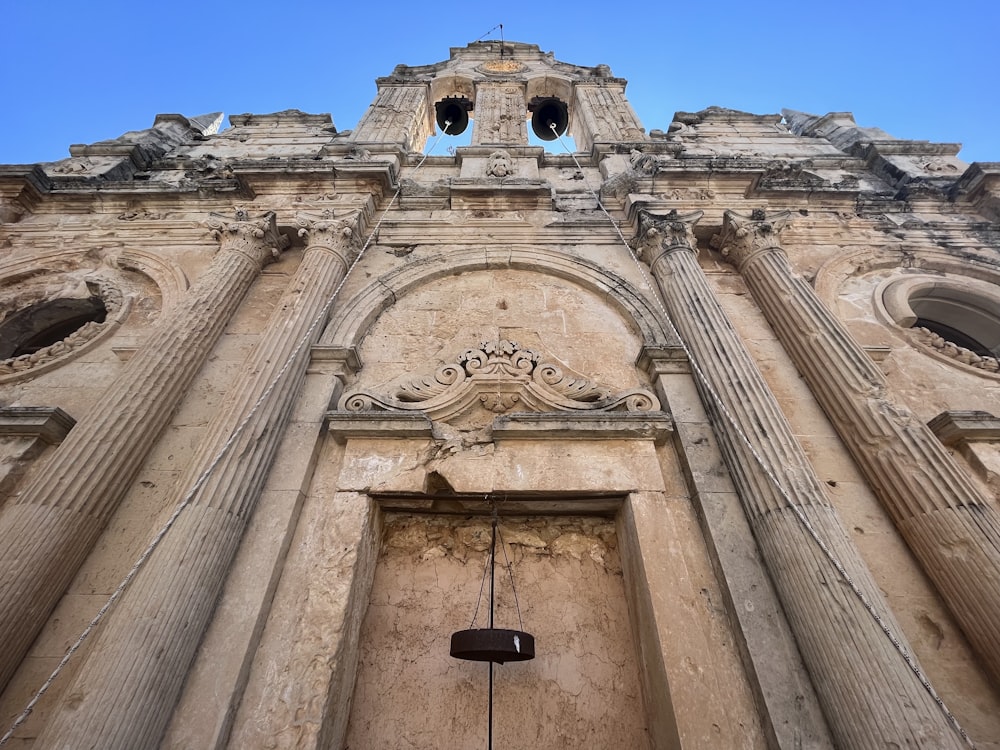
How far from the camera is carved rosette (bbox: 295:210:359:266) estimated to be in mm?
6320

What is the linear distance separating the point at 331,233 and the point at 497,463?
13.9 feet

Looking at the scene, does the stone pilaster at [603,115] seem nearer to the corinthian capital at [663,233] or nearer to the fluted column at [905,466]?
the corinthian capital at [663,233]

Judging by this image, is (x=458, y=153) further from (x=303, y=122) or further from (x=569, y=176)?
(x=303, y=122)

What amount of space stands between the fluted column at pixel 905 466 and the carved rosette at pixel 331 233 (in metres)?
5.67

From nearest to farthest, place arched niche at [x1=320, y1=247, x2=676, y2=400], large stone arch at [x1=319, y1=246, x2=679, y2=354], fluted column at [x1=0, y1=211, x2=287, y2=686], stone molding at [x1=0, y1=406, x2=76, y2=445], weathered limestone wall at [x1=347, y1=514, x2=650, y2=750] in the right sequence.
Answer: fluted column at [x1=0, y1=211, x2=287, y2=686] → weathered limestone wall at [x1=347, y1=514, x2=650, y2=750] → stone molding at [x1=0, y1=406, x2=76, y2=445] → arched niche at [x1=320, y1=247, x2=676, y2=400] → large stone arch at [x1=319, y1=246, x2=679, y2=354]

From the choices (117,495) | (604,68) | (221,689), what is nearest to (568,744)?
(221,689)

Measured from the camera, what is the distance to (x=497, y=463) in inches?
169

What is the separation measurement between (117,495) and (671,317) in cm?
607

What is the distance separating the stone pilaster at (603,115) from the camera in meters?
10.1

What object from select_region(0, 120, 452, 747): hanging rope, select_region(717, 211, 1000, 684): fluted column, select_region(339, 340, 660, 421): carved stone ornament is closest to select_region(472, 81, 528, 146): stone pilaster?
select_region(0, 120, 452, 747): hanging rope

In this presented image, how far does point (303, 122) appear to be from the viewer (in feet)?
41.1

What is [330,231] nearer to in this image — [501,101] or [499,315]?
[499,315]

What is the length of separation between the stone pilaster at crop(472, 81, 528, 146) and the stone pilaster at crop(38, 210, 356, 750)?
7227mm

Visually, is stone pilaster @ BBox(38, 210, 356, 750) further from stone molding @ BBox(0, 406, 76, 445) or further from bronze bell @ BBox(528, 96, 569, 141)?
bronze bell @ BBox(528, 96, 569, 141)
